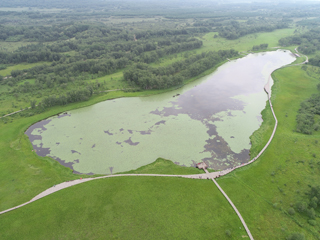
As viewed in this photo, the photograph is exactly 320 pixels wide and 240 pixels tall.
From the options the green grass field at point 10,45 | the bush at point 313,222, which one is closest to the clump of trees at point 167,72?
the bush at point 313,222

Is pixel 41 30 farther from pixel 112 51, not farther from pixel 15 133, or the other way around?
pixel 15 133

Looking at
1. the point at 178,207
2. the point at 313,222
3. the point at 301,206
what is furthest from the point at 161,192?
the point at 313,222

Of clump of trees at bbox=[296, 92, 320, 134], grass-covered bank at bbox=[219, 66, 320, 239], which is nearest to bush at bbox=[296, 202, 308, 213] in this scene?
grass-covered bank at bbox=[219, 66, 320, 239]

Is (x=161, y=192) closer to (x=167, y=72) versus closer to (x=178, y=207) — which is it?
(x=178, y=207)

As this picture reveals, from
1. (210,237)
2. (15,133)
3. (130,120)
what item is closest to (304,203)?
(210,237)

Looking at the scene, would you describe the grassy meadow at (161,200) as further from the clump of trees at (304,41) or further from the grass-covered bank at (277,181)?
the clump of trees at (304,41)

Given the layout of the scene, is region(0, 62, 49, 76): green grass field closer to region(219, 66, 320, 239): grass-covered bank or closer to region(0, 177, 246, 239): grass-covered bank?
region(0, 177, 246, 239): grass-covered bank
